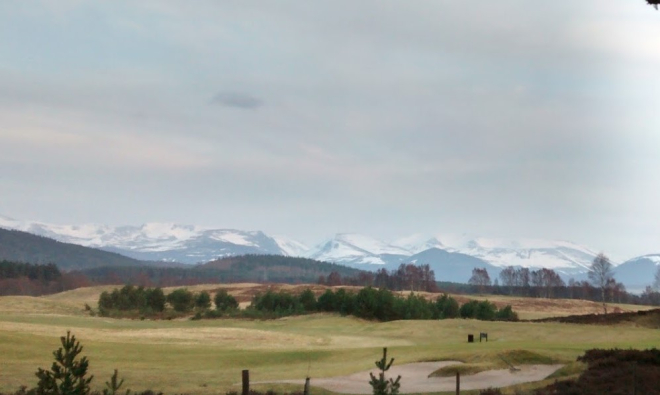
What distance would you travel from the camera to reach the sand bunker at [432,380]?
138 feet

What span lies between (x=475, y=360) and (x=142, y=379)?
68.5 feet

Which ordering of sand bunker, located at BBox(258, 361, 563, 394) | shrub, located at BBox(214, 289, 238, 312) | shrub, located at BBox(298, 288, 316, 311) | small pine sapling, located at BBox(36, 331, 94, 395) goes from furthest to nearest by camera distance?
shrub, located at BBox(214, 289, 238, 312), shrub, located at BBox(298, 288, 316, 311), sand bunker, located at BBox(258, 361, 563, 394), small pine sapling, located at BBox(36, 331, 94, 395)

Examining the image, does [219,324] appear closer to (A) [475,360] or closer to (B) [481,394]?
(A) [475,360]

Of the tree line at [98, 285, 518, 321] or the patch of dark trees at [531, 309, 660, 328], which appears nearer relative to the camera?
the patch of dark trees at [531, 309, 660, 328]

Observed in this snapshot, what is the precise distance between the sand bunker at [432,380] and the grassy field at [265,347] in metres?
2.66

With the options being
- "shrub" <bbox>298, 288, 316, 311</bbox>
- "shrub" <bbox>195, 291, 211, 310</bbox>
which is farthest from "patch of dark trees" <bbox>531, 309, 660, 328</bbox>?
"shrub" <bbox>195, 291, 211, 310</bbox>

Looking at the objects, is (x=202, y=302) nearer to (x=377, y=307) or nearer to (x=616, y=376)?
(x=377, y=307)

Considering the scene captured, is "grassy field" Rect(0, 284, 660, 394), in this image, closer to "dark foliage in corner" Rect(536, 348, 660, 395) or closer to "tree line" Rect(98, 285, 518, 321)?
"dark foliage in corner" Rect(536, 348, 660, 395)

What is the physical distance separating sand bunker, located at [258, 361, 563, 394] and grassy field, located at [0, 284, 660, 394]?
2659 millimetres

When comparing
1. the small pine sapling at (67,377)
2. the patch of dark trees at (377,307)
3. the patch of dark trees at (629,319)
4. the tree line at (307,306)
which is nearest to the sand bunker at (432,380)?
the small pine sapling at (67,377)

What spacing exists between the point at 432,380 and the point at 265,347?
25929 mm

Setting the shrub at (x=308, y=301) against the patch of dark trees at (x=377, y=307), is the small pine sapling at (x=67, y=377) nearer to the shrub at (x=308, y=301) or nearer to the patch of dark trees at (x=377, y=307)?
the patch of dark trees at (x=377, y=307)

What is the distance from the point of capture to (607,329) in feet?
246

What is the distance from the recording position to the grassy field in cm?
4736
